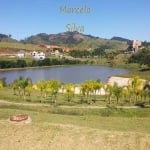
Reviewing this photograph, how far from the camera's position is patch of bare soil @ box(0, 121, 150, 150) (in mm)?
32812

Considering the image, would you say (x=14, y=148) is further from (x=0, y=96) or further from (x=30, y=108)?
(x=0, y=96)

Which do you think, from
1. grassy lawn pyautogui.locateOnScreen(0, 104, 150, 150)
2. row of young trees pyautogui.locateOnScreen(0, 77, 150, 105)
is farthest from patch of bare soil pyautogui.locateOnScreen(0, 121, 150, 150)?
row of young trees pyautogui.locateOnScreen(0, 77, 150, 105)

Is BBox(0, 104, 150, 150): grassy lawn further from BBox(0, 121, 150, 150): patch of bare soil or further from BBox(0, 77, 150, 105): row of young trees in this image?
BBox(0, 77, 150, 105): row of young trees

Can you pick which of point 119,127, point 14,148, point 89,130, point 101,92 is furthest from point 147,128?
point 101,92

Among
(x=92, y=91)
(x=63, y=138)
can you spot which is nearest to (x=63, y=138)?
(x=63, y=138)

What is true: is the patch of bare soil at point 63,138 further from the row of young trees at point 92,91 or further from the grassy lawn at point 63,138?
the row of young trees at point 92,91

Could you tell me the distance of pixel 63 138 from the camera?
34750 millimetres

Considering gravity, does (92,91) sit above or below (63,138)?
below

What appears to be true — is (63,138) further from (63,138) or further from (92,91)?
(92,91)

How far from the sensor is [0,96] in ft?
258

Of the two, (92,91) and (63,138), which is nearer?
(63,138)

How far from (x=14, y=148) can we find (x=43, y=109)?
29.5m

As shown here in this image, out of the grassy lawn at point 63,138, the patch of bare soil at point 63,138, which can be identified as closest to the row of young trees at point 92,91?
the grassy lawn at point 63,138

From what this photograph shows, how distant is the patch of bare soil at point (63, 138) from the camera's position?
32.8 m
